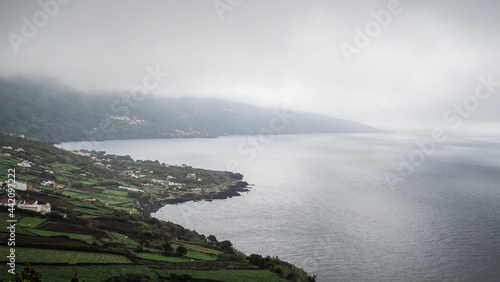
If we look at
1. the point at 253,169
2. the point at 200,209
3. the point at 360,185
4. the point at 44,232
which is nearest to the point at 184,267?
the point at 44,232

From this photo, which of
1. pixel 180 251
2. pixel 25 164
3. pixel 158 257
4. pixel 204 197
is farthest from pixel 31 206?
pixel 204 197

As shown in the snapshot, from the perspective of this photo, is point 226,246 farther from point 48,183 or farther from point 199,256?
point 48,183

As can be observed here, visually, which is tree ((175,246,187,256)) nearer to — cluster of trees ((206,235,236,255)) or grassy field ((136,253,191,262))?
grassy field ((136,253,191,262))

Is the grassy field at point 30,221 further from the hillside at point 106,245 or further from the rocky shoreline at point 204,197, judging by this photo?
the rocky shoreline at point 204,197

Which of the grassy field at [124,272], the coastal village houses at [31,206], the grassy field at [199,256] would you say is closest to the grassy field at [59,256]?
the grassy field at [124,272]

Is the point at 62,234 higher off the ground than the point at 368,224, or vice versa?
the point at 368,224

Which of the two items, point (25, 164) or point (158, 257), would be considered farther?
point (25, 164)
